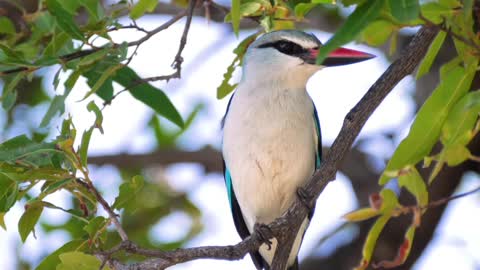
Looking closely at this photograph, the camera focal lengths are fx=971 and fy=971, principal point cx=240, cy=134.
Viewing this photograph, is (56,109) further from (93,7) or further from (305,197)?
(305,197)

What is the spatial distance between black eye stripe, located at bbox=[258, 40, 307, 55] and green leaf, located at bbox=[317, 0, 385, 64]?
1716 millimetres

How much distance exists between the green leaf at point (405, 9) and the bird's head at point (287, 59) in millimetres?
1649

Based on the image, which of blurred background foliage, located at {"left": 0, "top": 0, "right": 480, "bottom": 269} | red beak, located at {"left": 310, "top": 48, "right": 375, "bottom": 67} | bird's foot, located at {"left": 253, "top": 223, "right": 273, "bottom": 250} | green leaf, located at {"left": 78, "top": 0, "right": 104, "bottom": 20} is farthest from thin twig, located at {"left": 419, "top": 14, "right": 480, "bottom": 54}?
green leaf, located at {"left": 78, "top": 0, "right": 104, "bottom": 20}

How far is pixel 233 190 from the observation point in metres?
5.00

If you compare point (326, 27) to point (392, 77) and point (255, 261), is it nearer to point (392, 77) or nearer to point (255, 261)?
point (255, 261)

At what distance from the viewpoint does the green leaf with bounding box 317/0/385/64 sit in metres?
2.67

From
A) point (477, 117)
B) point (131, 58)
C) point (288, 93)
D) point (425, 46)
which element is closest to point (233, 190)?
point (288, 93)

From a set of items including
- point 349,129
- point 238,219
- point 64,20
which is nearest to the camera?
point 349,129

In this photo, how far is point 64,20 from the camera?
3779 millimetres

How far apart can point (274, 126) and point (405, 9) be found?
1744mm

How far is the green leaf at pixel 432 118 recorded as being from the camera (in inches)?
124

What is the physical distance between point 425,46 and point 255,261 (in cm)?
186

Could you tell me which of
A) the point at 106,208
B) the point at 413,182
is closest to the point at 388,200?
the point at 413,182

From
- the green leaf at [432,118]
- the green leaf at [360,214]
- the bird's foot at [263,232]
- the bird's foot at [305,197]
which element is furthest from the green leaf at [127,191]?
the green leaf at [360,214]
